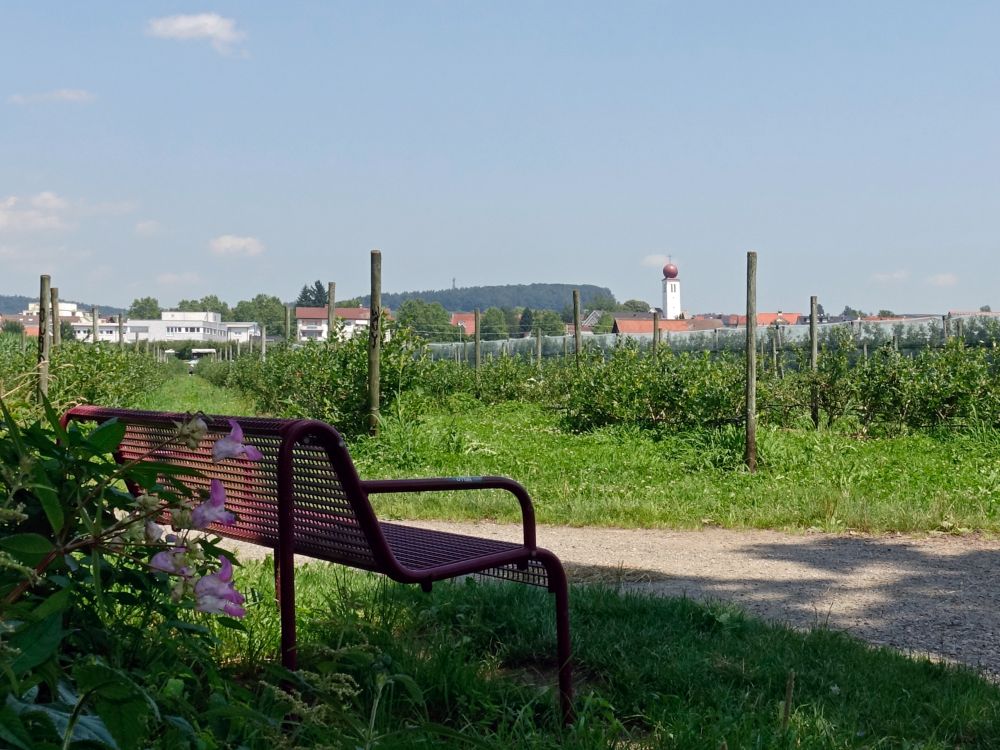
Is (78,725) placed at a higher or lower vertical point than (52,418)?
lower

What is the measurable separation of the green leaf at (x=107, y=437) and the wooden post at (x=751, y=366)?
26.7 ft

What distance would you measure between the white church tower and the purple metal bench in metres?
171

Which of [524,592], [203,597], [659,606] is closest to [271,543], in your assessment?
[203,597]

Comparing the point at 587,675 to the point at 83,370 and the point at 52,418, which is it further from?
the point at 83,370

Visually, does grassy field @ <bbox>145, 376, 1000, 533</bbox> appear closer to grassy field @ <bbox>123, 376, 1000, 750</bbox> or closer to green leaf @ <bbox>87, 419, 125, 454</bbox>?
grassy field @ <bbox>123, 376, 1000, 750</bbox>

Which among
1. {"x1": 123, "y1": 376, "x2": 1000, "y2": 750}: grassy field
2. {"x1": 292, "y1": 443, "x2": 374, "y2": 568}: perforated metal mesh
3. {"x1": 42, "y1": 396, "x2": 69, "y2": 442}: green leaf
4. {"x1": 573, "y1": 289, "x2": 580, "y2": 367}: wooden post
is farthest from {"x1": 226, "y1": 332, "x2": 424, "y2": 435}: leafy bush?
{"x1": 42, "y1": 396, "x2": 69, "y2": 442}: green leaf

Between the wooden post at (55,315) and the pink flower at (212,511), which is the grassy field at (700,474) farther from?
the pink flower at (212,511)

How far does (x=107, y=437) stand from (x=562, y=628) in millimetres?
1613

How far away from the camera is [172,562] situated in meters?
1.41

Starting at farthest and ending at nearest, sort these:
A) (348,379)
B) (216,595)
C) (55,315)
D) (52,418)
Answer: (55,315)
(348,379)
(52,418)
(216,595)

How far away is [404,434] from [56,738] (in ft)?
30.7

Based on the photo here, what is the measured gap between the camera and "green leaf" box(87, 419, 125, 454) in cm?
167

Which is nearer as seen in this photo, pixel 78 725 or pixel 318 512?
pixel 78 725

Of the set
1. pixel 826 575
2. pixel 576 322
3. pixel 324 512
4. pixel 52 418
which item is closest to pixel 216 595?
pixel 52 418
